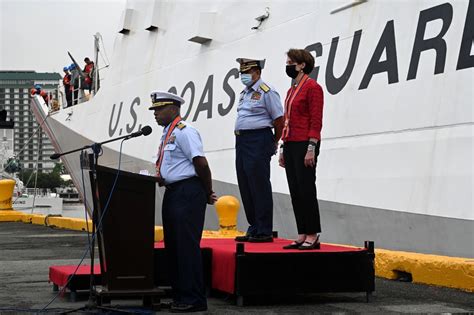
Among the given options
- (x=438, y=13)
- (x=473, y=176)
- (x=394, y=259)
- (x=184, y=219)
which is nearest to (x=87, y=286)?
(x=184, y=219)

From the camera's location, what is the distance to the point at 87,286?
18.1ft

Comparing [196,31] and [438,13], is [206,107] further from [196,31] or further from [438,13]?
[438,13]

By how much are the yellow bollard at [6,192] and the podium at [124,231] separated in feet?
50.2

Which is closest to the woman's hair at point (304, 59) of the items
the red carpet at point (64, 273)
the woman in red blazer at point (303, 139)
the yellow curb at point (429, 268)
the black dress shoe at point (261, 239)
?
the woman in red blazer at point (303, 139)

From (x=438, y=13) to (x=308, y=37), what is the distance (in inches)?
86.6

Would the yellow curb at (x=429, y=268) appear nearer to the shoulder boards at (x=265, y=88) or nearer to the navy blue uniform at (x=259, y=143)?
the navy blue uniform at (x=259, y=143)

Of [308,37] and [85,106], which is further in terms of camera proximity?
[85,106]

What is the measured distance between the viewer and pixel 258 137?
19.4ft

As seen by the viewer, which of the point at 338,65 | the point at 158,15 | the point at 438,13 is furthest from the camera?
the point at 158,15

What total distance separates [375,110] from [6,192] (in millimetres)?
14125

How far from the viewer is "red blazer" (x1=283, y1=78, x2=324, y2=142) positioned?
209 inches

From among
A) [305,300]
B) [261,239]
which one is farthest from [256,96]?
[305,300]

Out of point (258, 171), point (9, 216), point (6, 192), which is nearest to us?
point (258, 171)

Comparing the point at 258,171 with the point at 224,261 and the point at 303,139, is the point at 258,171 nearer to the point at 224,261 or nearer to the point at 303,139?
the point at 303,139
